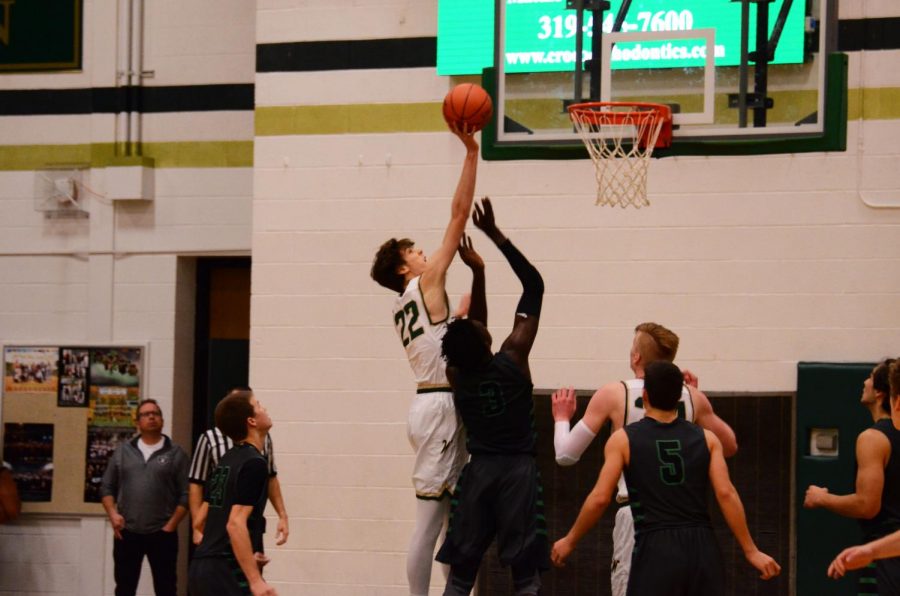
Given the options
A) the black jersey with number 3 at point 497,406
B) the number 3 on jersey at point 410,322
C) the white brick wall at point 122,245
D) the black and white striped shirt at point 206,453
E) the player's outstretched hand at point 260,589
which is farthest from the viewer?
the white brick wall at point 122,245

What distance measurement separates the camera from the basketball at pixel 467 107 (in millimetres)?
6340

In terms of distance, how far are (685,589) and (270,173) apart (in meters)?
5.17

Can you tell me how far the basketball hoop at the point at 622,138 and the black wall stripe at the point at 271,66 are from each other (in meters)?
1.47

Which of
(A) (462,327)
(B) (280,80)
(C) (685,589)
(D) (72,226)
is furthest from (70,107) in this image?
(C) (685,589)

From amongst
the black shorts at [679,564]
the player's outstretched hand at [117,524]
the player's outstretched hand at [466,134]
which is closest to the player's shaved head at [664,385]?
the black shorts at [679,564]

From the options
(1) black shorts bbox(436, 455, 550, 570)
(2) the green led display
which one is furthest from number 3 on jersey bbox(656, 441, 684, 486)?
(2) the green led display

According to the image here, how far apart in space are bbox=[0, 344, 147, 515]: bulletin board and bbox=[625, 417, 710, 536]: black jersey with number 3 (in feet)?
20.3

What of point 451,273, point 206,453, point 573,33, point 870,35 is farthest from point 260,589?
point 870,35

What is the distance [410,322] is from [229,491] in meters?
1.24

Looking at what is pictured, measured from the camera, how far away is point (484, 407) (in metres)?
5.86

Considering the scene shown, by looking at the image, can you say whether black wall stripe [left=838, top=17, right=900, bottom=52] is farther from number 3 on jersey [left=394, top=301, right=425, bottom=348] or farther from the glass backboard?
number 3 on jersey [left=394, top=301, right=425, bottom=348]

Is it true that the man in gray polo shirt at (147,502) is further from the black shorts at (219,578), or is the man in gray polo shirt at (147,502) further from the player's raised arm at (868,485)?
the player's raised arm at (868,485)

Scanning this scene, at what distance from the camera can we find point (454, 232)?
20.2ft

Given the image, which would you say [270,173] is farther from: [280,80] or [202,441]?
[202,441]
